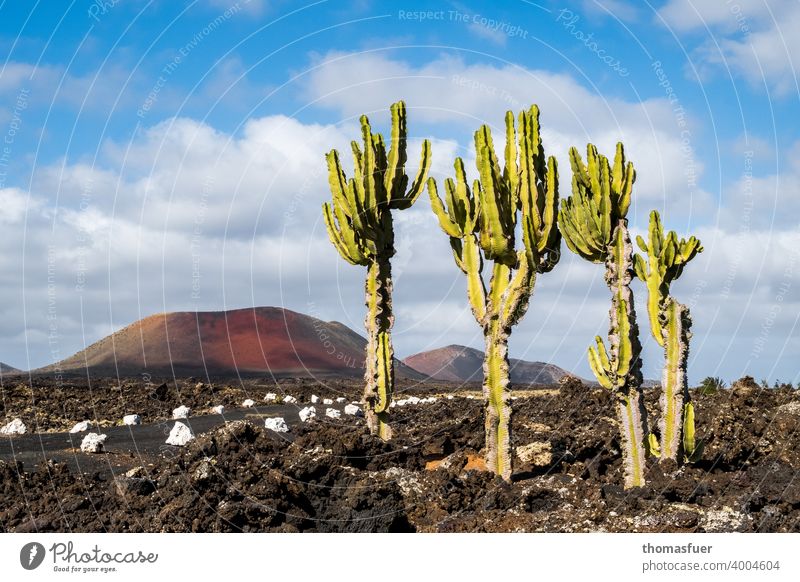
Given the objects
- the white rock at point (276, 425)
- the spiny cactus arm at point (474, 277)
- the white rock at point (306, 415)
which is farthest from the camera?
the white rock at point (306, 415)

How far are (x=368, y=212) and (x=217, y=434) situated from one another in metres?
4.80

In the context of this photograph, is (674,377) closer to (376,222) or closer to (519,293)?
(519,293)

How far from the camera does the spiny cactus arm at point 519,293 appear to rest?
38.3 feet

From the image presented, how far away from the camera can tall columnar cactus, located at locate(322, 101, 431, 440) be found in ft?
49.2

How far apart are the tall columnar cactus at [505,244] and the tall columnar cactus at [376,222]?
3.11m

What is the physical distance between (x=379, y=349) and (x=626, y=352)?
5430mm

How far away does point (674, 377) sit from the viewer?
11242 millimetres

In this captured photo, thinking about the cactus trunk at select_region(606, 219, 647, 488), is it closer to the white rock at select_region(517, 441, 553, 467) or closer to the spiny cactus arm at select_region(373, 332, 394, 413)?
the white rock at select_region(517, 441, 553, 467)

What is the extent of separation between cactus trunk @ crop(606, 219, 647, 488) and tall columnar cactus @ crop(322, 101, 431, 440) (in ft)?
16.5

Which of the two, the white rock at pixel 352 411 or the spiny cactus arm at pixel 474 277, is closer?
the spiny cactus arm at pixel 474 277

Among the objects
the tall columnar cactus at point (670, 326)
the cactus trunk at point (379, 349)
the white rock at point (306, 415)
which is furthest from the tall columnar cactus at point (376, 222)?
the tall columnar cactus at point (670, 326)

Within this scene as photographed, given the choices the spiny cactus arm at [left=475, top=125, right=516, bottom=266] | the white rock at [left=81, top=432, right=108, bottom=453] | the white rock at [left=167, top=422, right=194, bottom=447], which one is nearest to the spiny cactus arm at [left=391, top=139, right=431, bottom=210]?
the spiny cactus arm at [left=475, top=125, right=516, bottom=266]

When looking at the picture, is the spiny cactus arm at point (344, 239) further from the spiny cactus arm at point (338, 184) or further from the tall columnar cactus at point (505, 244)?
the tall columnar cactus at point (505, 244)

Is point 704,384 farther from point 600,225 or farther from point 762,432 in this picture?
point 600,225
